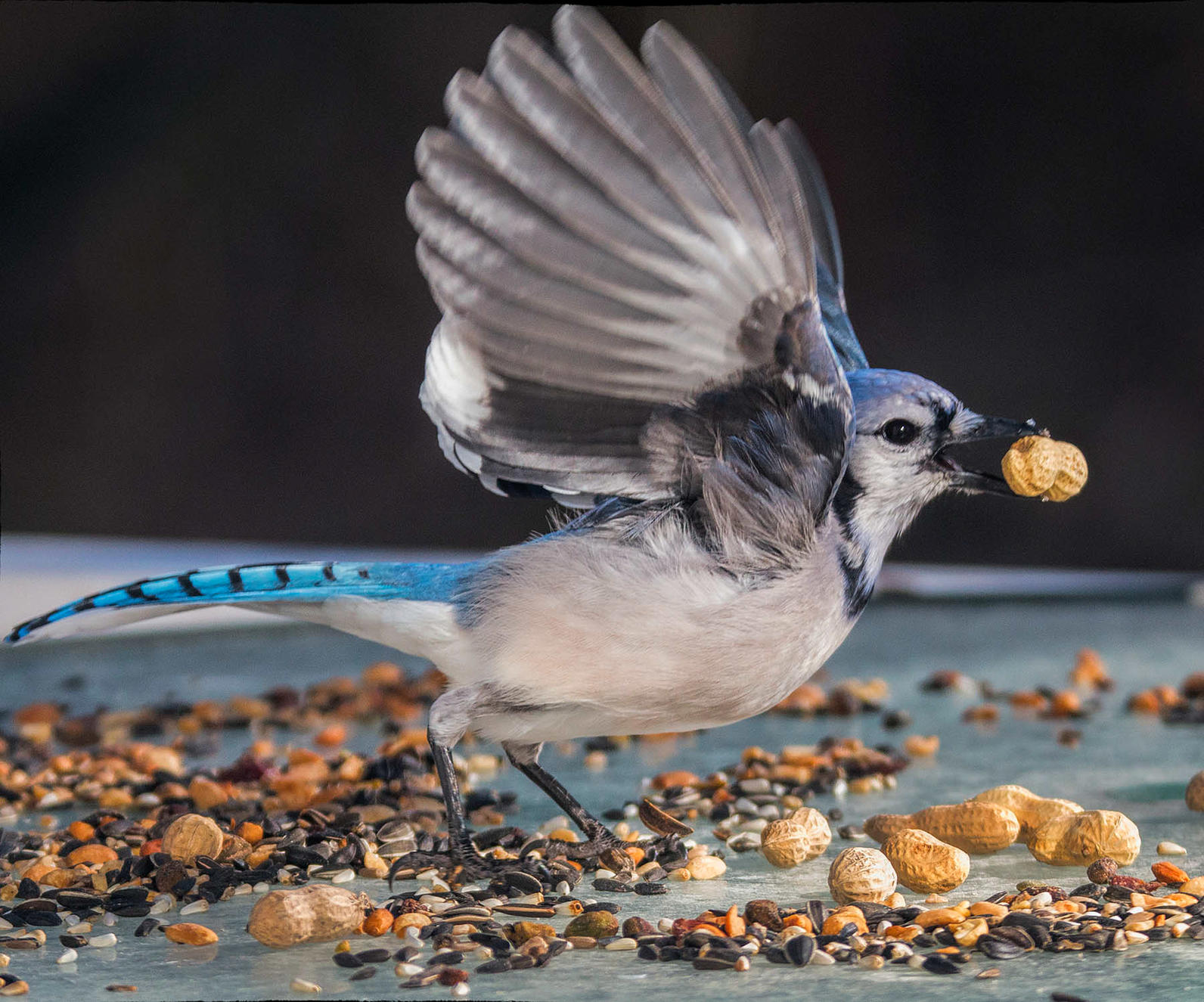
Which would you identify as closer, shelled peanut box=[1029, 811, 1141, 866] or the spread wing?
the spread wing

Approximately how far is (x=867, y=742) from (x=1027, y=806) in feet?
2.38

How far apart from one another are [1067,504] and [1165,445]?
0.39 metres

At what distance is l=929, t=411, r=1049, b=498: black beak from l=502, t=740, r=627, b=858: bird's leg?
27.6 inches

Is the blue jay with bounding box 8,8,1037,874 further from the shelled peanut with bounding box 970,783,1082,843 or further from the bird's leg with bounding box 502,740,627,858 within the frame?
the shelled peanut with bounding box 970,783,1082,843

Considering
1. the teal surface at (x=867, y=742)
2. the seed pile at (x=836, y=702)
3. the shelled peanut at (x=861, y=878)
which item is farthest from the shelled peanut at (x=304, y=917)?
the seed pile at (x=836, y=702)

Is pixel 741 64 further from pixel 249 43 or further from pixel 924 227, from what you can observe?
pixel 249 43

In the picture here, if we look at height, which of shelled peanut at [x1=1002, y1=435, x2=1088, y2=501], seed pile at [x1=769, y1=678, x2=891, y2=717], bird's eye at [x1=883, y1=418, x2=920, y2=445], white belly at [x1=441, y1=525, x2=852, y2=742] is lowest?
seed pile at [x1=769, y1=678, x2=891, y2=717]

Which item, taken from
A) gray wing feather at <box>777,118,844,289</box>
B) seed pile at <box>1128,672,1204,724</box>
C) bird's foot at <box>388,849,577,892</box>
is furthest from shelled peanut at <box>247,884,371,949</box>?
seed pile at <box>1128,672,1204,724</box>

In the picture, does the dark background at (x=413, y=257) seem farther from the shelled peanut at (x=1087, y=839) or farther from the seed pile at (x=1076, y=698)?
the shelled peanut at (x=1087, y=839)

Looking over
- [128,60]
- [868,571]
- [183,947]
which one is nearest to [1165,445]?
[868,571]

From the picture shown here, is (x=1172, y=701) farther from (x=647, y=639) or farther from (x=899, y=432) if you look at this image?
(x=647, y=639)

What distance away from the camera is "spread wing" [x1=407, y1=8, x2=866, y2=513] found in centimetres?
155

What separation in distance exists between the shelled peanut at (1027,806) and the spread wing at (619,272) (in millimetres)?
599

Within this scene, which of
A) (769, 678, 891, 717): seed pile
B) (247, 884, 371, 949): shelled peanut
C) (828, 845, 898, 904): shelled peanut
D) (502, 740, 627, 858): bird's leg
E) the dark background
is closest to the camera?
(247, 884, 371, 949): shelled peanut
